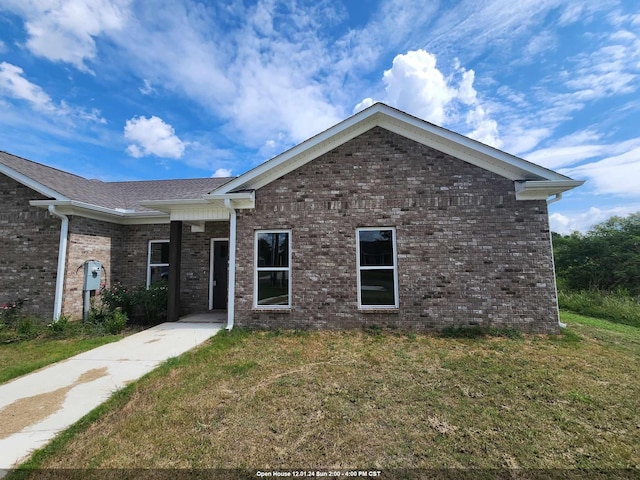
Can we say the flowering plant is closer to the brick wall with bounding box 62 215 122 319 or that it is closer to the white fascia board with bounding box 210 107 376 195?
the brick wall with bounding box 62 215 122 319

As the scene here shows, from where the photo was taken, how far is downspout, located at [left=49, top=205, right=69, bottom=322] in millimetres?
8195

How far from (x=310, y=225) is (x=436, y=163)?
140 inches

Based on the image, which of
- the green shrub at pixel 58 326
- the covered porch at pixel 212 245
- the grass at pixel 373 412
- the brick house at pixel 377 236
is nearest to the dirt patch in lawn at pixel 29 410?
the grass at pixel 373 412

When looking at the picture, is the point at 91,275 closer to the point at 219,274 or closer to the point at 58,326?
the point at 58,326

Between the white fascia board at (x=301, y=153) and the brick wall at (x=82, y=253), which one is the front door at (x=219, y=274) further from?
the brick wall at (x=82, y=253)

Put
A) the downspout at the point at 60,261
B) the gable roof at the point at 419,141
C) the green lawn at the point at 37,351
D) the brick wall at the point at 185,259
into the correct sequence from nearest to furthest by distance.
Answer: the green lawn at the point at 37,351
the gable roof at the point at 419,141
the downspout at the point at 60,261
the brick wall at the point at 185,259

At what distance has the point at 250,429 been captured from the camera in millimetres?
3324

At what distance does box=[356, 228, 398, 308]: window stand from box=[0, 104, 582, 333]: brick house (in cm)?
3

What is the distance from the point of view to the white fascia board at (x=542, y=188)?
6.78 metres

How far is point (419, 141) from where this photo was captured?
7.47 meters

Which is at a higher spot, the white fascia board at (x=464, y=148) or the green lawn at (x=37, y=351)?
the white fascia board at (x=464, y=148)

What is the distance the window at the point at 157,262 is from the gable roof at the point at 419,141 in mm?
3965

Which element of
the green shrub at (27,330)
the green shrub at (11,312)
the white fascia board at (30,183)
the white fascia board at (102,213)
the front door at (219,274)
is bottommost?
the green shrub at (27,330)

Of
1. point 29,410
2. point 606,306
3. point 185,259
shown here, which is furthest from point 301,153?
point 606,306
